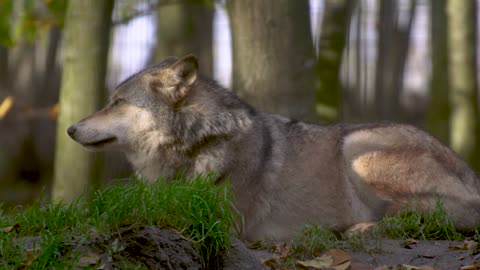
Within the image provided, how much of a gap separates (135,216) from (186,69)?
2428mm

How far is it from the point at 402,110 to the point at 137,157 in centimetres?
1503

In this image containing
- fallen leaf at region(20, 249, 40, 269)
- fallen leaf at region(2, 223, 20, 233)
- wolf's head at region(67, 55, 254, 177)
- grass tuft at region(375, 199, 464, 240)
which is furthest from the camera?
wolf's head at region(67, 55, 254, 177)

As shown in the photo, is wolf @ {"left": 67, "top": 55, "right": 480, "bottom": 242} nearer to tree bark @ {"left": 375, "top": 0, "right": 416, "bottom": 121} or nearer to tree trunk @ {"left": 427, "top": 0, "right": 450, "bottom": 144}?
tree trunk @ {"left": 427, "top": 0, "right": 450, "bottom": 144}

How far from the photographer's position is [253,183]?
6.33 meters

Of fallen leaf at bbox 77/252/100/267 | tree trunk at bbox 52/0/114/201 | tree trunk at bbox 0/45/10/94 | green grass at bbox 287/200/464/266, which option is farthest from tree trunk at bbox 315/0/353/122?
tree trunk at bbox 0/45/10/94

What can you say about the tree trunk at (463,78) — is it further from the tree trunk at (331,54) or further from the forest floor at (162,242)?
the forest floor at (162,242)

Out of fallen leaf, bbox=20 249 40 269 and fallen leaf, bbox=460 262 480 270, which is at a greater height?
fallen leaf, bbox=20 249 40 269

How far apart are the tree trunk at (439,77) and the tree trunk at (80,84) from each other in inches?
229

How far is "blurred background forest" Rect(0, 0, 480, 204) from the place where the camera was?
7.99m

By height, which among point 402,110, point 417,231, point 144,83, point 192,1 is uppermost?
point 192,1

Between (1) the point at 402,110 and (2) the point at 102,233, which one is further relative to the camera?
(1) the point at 402,110

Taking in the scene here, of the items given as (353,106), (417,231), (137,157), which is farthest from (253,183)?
(353,106)

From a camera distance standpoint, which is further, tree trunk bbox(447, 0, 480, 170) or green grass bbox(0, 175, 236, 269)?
tree trunk bbox(447, 0, 480, 170)

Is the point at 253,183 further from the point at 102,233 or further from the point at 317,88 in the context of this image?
the point at 317,88
